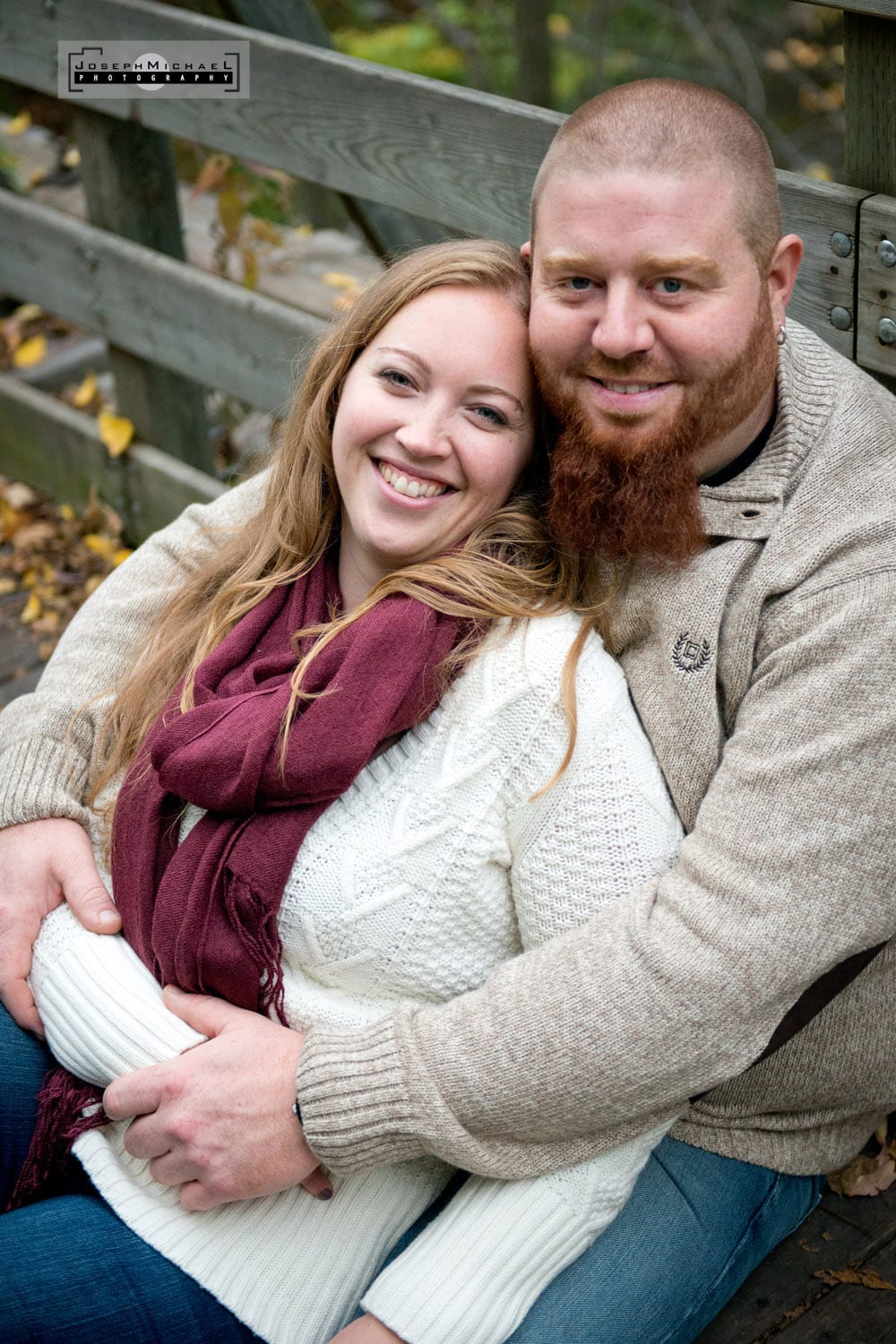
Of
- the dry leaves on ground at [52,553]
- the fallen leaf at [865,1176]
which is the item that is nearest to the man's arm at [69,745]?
the fallen leaf at [865,1176]

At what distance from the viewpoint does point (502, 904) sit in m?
1.84

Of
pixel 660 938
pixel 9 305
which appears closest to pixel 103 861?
pixel 660 938

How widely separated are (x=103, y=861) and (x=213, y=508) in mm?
689

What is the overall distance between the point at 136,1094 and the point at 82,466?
8.89 feet

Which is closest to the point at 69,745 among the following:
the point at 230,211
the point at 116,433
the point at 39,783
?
the point at 39,783

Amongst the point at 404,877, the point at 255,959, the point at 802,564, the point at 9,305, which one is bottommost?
the point at 9,305

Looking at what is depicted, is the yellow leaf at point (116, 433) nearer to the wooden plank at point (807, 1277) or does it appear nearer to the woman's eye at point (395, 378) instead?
the woman's eye at point (395, 378)

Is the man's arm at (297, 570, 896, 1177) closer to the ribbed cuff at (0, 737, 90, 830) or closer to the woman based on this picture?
the woman

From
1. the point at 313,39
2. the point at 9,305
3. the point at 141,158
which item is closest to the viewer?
the point at 313,39

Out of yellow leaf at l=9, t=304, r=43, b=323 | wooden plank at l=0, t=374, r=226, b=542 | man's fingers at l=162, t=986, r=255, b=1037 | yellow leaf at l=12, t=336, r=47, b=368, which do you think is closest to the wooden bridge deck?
man's fingers at l=162, t=986, r=255, b=1037

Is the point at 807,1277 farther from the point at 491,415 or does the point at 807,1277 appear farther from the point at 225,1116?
the point at 491,415

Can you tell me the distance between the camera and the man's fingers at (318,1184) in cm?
180

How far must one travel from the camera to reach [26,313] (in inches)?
204

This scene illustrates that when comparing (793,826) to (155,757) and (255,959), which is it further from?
(155,757)
